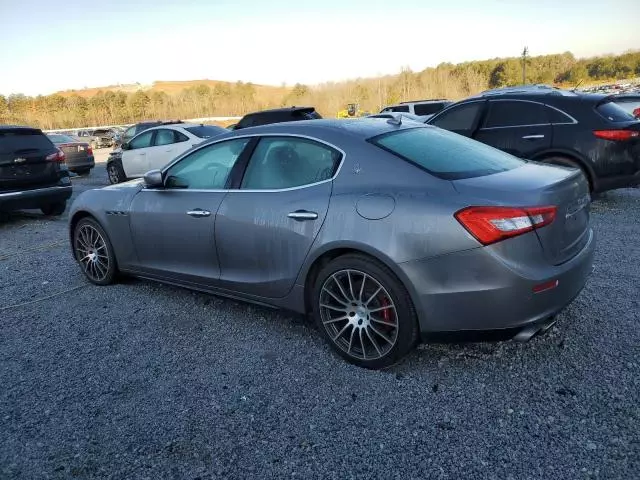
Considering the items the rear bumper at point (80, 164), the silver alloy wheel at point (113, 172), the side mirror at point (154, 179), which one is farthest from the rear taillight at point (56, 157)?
the rear bumper at point (80, 164)

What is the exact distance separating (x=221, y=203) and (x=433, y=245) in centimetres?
172

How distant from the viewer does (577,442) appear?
2305 millimetres

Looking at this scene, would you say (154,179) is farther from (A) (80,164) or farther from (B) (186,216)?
(A) (80,164)

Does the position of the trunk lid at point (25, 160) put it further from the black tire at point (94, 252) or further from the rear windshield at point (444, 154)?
the rear windshield at point (444, 154)

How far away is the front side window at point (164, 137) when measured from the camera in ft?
39.8

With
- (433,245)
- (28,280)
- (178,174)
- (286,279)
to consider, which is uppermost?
(178,174)

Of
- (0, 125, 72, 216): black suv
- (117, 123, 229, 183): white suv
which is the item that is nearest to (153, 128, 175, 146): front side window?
(117, 123, 229, 183): white suv

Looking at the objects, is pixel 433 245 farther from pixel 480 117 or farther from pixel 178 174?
pixel 480 117

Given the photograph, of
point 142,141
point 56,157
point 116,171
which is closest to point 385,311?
point 56,157

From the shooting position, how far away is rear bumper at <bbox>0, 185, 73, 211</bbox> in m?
7.86

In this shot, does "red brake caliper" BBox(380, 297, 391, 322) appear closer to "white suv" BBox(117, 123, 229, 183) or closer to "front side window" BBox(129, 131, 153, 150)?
"white suv" BBox(117, 123, 229, 183)

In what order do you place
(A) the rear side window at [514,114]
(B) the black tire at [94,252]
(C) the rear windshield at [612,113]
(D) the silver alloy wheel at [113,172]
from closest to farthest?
(B) the black tire at [94,252]
(C) the rear windshield at [612,113]
(A) the rear side window at [514,114]
(D) the silver alloy wheel at [113,172]

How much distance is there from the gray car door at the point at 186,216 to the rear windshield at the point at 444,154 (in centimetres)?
122

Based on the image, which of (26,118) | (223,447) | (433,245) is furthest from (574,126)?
(26,118)
